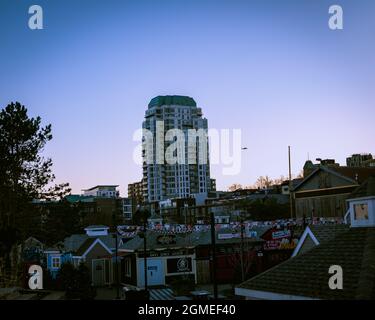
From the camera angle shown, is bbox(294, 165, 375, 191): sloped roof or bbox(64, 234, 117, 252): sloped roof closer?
bbox(64, 234, 117, 252): sloped roof

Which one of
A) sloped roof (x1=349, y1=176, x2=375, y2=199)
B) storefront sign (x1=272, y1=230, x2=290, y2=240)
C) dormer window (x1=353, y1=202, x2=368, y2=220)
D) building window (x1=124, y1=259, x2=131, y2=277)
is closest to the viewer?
sloped roof (x1=349, y1=176, x2=375, y2=199)

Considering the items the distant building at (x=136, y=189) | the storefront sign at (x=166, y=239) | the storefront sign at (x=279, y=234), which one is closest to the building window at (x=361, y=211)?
the distant building at (x=136, y=189)

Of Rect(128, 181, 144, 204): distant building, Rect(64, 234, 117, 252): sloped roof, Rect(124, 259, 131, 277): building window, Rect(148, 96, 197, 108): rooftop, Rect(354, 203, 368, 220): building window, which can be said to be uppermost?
Rect(148, 96, 197, 108): rooftop

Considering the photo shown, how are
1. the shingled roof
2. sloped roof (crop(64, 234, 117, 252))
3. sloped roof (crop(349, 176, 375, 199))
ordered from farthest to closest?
sloped roof (crop(64, 234, 117, 252)), sloped roof (crop(349, 176, 375, 199)), the shingled roof

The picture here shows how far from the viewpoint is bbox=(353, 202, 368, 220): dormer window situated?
13732 mm

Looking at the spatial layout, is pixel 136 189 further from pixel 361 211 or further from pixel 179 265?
pixel 361 211

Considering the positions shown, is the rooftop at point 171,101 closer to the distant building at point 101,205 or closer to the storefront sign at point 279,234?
the storefront sign at point 279,234

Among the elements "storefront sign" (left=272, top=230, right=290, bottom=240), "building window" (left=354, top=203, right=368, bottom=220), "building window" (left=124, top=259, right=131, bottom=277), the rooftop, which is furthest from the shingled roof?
"storefront sign" (left=272, top=230, right=290, bottom=240)

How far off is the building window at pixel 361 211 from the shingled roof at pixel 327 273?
17.7 inches

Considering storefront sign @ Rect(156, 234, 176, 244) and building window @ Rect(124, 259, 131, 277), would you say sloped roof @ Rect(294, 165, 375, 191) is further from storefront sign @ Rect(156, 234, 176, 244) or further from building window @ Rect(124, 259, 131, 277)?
building window @ Rect(124, 259, 131, 277)

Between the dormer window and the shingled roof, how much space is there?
0.45 metres
